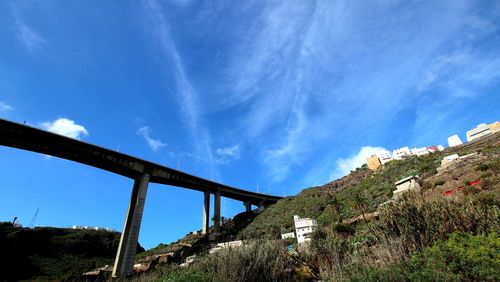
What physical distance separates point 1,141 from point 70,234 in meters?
41.5

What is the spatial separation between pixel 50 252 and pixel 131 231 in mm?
29457

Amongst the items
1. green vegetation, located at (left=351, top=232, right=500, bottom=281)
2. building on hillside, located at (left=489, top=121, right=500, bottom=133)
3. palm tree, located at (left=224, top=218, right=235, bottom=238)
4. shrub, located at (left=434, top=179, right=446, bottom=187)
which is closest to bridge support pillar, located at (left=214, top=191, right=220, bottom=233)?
palm tree, located at (left=224, top=218, right=235, bottom=238)

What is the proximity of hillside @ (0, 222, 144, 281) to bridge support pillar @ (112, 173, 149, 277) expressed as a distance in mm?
9902

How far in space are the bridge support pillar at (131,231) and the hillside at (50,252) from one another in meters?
9.90

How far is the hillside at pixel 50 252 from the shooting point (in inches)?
1750

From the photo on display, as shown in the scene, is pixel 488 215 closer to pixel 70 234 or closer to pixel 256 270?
pixel 256 270

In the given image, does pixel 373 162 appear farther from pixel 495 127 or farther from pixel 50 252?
pixel 50 252

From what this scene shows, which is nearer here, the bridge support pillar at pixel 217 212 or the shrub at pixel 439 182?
the shrub at pixel 439 182

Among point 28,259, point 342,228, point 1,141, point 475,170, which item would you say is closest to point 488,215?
point 342,228

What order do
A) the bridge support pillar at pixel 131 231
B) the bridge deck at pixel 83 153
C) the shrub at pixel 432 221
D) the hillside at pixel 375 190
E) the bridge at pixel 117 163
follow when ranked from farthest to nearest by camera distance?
the bridge support pillar at pixel 131 231 → the bridge at pixel 117 163 → the bridge deck at pixel 83 153 → the hillside at pixel 375 190 → the shrub at pixel 432 221

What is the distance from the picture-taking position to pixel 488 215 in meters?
9.59

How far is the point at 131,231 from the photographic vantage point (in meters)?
39.6

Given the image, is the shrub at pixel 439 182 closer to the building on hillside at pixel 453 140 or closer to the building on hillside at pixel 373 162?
the building on hillside at pixel 373 162

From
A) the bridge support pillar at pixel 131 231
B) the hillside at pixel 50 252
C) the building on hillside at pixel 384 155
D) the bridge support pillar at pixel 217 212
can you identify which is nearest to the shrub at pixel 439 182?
the bridge support pillar at pixel 131 231
